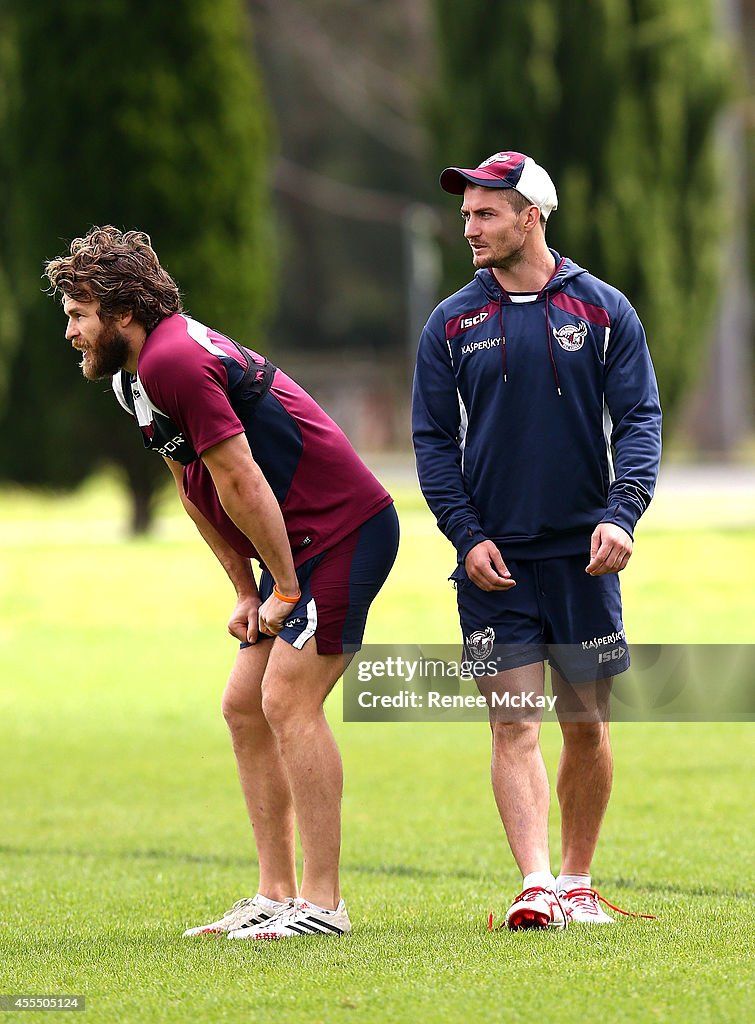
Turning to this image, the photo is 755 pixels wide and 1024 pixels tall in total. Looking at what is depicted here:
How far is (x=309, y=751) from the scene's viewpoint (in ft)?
15.6

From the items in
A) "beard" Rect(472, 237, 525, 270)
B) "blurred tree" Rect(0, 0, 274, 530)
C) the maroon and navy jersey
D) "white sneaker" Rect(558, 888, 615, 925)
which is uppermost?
"blurred tree" Rect(0, 0, 274, 530)

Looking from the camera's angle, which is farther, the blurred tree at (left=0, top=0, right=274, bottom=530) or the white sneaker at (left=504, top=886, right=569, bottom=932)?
the blurred tree at (left=0, top=0, right=274, bottom=530)

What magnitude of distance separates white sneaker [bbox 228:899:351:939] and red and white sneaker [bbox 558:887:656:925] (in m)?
0.66

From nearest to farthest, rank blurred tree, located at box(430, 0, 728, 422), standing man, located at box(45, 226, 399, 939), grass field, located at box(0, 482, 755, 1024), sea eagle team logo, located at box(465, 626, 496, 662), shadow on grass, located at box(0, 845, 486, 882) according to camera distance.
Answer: grass field, located at box(0, 482, 755, 1024) < standing man, located at box(45, 226, 399, 939) < sea eagle team logo, located at box(465, 626, 496, 662) < shadow on grass, located at box(0, 845, 486, 882) < blurred tree, located at box(430, 0, 728, 422)

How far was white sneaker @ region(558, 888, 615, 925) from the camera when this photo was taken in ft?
15.9

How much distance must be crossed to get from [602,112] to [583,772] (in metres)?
18.3

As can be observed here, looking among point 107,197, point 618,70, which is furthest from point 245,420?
point 618,70

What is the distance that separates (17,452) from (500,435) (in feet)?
66.4

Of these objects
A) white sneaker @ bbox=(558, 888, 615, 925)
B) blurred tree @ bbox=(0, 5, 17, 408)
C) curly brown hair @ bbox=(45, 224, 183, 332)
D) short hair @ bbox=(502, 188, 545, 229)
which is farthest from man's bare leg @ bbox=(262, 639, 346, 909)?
blurred tree @ bbox=(0, 5, 17, 408)

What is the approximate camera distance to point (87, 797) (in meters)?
8.35

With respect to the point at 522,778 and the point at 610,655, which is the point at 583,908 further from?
the point at 610,655

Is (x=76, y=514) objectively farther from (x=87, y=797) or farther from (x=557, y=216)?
(x=87, y=797)

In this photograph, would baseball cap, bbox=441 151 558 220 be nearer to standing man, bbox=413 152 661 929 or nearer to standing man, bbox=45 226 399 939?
standing man, bbox=413 152 661 929

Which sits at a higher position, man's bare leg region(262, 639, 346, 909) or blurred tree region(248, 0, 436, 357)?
blurred tree region(248, 0, 436, 357)
